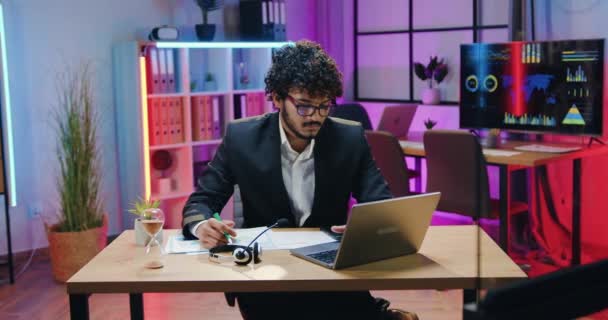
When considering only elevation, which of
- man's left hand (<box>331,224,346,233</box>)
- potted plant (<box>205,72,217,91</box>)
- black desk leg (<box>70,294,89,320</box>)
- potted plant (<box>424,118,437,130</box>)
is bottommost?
black desk leg (<box>70,294,89,320</box>)

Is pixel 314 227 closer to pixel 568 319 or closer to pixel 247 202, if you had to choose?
pixel 247 202

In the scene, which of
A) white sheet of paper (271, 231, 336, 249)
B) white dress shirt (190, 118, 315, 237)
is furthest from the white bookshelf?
white sheet of paper (271, 231, 336, 249)

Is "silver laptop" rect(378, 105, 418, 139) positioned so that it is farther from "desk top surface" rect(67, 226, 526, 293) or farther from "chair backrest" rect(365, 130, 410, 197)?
"desk top surface" rect(67, 226, 526, 293)

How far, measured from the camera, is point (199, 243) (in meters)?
2.15

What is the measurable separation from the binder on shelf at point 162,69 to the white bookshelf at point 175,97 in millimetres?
39

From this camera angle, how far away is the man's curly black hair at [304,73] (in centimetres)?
226

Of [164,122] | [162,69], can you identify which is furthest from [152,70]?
[164,122]

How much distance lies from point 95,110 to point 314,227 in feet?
9.65

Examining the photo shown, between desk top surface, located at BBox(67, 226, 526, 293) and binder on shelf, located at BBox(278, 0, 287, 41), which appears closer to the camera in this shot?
desk top surface, located at BBox(67, 226, 526, 293)

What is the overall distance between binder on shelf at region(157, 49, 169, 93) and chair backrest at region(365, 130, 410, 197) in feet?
4.83

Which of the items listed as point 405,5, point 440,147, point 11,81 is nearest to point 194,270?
point 440,147

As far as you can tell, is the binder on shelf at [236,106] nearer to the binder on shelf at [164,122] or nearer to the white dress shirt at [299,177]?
the binder on shelf at [164,122]

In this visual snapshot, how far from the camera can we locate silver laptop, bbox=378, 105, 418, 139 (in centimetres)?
502

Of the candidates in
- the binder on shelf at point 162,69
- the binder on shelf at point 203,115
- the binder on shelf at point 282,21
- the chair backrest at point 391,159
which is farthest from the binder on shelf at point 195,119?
the chair backrest at point 391,159
